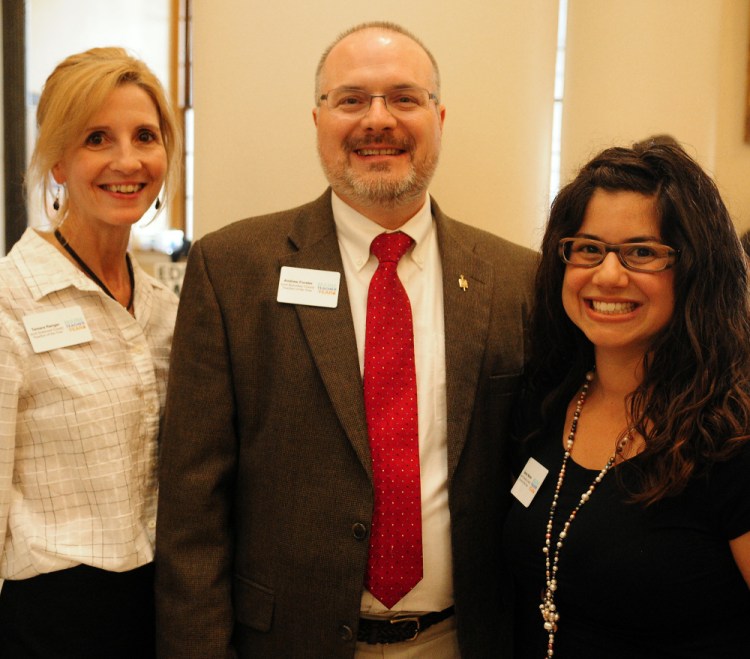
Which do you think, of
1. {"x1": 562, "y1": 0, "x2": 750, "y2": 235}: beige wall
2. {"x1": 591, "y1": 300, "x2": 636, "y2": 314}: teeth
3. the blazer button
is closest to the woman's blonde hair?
the blazer button

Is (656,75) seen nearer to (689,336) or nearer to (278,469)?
(689,336)

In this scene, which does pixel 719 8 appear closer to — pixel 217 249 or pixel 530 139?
pixel 530 139

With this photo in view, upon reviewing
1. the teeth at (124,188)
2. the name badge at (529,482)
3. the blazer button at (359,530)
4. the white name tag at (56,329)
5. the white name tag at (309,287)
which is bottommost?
the blazer button at (359,530)

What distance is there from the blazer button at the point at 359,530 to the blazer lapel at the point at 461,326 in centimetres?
23

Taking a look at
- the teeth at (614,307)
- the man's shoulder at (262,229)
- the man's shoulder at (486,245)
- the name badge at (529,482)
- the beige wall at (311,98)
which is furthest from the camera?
the beige wall at (311,98)

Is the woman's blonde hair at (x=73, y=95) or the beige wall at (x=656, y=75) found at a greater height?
the beige wall at (x=656, y=75)

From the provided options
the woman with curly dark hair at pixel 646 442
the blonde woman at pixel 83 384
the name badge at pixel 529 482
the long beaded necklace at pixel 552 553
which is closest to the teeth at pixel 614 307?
the woman with curly dark hair at pixel 646 442

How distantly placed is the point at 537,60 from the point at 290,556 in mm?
1748

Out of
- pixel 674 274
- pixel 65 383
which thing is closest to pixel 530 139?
pixel 674 274

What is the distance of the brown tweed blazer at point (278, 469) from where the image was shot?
164cm

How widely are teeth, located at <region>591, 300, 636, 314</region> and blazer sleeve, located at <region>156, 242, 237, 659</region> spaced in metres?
0.83

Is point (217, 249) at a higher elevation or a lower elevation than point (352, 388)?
higher

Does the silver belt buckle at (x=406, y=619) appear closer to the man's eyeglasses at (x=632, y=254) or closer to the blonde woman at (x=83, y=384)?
the blonde woman at (x=83, y=384)

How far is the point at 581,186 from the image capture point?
1.54 m
